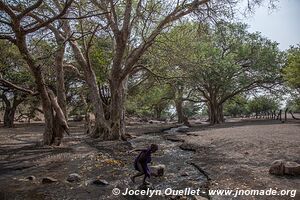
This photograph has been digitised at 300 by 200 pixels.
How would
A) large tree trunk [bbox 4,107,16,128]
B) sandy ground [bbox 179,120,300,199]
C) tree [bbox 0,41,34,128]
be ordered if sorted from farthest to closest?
large tree trunk [bbox 4,107,16,128]
tree [bbox 0,41,34,128]
sandy ground [bbox 179,120,300,199]

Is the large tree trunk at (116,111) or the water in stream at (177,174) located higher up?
the large tree trunk at (116,111)

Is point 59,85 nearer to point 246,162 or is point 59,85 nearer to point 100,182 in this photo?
point 100,182

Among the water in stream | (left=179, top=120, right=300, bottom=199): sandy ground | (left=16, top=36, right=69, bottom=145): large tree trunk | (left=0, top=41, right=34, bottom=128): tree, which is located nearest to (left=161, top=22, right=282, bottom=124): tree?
(left=0, top=41, right=34, bottom=128): tree

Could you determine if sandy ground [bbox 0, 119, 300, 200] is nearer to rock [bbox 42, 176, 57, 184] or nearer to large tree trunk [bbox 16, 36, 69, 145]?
rock [bbox 42, 176, 57, 184]

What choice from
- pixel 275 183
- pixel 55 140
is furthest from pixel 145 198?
pixel 55 140

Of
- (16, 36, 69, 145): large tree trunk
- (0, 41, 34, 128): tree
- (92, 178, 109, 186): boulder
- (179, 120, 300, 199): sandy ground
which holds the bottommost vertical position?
(92, 178, 109, 186): boulder

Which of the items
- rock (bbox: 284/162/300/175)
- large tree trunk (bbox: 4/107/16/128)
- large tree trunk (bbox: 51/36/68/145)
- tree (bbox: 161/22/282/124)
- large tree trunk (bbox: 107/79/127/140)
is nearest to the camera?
rock (bbox: 284/162/300/175)

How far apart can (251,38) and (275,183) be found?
33.3 m

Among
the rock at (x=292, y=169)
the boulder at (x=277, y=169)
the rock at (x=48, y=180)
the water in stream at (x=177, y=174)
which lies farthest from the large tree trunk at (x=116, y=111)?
the rock at (x=292, y=169)

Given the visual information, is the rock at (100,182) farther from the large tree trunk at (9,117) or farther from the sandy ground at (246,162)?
the large tree trunk at (9,117)

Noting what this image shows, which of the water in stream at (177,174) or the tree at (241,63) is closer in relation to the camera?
the water in stream at (177,174)

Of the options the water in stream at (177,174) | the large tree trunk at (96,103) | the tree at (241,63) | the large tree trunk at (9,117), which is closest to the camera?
the water in stream at (177,174)

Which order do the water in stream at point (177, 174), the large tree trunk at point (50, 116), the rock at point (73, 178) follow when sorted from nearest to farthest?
1. the water in stream at point (177, 174)
2. the rock at point (73, 178)
3. the large tree trunk at point (50, 116)

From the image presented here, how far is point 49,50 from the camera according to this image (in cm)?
1445
